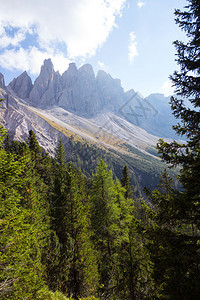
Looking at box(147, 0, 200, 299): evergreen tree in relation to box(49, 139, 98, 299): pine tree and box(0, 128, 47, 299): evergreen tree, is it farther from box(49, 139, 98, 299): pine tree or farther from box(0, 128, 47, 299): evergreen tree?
box(49, 139, 98, 299): pine tree

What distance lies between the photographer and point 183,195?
504 centimetres

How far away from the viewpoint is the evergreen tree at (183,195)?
4406 mm

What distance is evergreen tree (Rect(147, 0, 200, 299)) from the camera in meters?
4.41

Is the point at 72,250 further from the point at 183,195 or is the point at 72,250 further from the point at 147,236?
the point at 183,195

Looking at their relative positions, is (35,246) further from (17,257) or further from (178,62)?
(178,62)

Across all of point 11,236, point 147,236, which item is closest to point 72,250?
point 11,236

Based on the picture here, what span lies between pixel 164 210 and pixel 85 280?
11830 millimetres

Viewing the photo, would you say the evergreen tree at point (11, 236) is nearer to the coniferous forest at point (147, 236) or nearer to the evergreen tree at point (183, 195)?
the coniferous forest at point (147, 236)

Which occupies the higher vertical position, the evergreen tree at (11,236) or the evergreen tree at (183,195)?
the evergreen tree at (183,195)

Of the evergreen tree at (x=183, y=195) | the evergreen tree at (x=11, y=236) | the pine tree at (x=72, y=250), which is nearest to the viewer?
the evergreen tree at (x=183, y=195)

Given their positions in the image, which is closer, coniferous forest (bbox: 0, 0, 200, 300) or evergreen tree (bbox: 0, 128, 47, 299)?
coniferous forest (bbox: 0, 0, 200, 300)

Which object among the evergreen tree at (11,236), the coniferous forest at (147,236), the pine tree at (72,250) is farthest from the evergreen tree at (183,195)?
the pine tree at (72,250)

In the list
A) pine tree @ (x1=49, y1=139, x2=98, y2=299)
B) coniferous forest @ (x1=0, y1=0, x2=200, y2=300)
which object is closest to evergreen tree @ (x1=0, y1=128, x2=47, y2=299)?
coniferous forest @ (x1=0, y1=0, x2=200, y2=300)

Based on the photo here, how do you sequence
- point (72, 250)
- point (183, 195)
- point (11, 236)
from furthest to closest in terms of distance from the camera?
point (72, 250)
point (11, 236)
point (183, 195)
